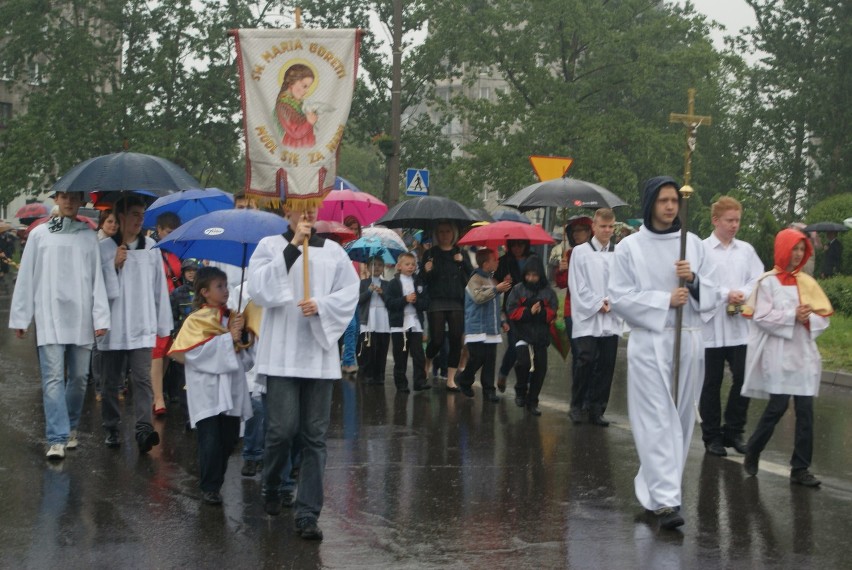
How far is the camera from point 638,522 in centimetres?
731

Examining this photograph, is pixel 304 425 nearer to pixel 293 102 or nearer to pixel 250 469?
pixel 250 469

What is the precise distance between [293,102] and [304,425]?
1864mm

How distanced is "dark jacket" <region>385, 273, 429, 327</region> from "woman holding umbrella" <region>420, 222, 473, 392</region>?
0.51 ft

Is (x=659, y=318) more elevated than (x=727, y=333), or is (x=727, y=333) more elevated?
(x=659, y=318)

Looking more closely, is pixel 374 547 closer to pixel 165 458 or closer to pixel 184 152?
pixel 165 458

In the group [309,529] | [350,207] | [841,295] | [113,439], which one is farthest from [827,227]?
[309,529]

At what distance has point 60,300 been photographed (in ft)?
29.5

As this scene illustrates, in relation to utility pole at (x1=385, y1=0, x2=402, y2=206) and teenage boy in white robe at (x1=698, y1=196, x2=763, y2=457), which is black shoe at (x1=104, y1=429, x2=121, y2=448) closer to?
teenage boy in white robe at (x1=698, y1=196, x2=763, y2=457)

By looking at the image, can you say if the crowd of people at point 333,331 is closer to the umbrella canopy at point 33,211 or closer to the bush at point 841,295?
the bush at point 841,295

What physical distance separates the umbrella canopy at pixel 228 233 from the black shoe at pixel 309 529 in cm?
176

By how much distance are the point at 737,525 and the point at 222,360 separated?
3.16m

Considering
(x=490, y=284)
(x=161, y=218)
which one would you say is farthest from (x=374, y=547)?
(x=490, y=284)

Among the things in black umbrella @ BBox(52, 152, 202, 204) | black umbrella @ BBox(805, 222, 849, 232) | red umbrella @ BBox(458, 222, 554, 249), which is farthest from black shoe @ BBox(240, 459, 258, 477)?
black umbrella @ BBox(805, 222, 849, 232)

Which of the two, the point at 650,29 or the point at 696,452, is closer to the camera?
the point at 696,452
